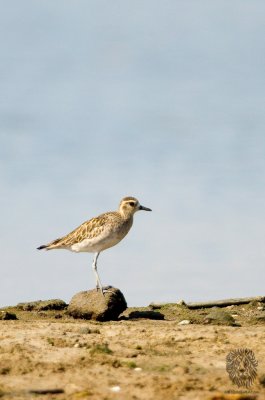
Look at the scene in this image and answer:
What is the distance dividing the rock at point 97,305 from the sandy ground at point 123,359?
340 millimetres

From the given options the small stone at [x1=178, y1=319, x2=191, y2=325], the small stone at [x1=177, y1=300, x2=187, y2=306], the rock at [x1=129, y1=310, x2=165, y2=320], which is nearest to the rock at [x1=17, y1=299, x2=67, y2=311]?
the rock at [x1=129, y1=310, x2=165, y2=320]

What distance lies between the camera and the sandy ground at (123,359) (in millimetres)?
10086

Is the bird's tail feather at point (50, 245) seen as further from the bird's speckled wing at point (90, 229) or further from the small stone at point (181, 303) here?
the small stone at point (181, 303)

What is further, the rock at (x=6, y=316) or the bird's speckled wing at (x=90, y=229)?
the bird's speckled wing at (x=90, y=229)

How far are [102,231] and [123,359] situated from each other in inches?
288

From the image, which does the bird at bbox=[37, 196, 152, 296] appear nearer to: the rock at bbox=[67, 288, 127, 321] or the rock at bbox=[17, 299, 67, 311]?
the rock at bbox=[67, 288, 127, 321]

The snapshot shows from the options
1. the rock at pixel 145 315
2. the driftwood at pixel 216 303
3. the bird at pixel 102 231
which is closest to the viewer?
the rock at pixel 145 315

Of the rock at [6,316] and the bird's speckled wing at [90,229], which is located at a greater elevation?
the bird's speckled wing at [90,229]

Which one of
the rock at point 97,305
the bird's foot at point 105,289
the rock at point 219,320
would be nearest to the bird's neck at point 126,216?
the bird's foot at point 105,289

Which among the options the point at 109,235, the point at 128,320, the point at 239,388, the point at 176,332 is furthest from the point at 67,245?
the point at 239,388

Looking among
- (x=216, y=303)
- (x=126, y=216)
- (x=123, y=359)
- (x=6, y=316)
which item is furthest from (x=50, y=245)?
(x=123, y=359)

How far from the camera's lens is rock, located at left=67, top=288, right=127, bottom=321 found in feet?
58.1

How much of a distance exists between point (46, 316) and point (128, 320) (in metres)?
2.61

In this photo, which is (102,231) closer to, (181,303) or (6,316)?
(6,316)
